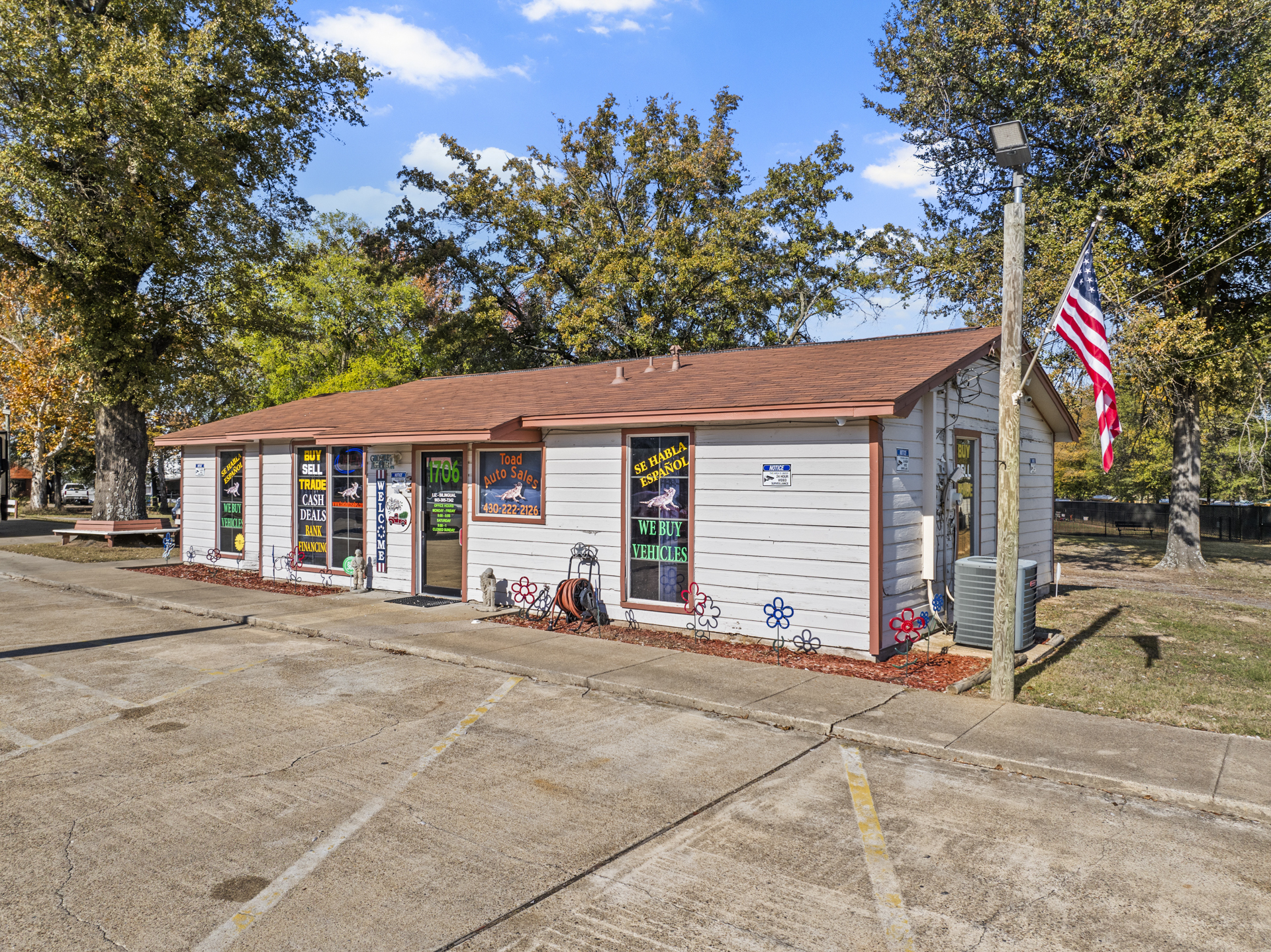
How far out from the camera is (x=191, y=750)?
6113 mm

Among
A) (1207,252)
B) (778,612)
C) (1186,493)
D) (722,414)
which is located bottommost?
(778,612)

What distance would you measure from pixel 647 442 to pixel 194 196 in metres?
17.2

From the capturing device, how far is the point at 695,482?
1031 cm

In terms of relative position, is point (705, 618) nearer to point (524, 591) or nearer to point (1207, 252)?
point (524, 591)

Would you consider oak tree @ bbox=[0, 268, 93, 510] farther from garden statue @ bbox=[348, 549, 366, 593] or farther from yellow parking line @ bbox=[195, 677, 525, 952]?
yellow parking line @ bbox=[195, 677, 525, 952]

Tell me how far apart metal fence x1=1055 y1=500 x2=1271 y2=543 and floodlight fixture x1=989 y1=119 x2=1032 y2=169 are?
90.4 ft

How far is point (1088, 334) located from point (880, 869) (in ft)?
18.6

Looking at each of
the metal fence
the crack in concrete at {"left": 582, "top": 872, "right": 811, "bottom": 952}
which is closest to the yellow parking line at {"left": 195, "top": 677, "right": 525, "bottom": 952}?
the crack in concrete at {"left": 582, "top": 872, "right": 811, "bottom": 952}

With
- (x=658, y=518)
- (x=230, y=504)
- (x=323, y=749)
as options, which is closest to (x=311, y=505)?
(x=230, y=504)

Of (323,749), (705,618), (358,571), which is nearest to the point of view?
(323,749)

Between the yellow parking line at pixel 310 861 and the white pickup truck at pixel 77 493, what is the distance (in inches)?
2279

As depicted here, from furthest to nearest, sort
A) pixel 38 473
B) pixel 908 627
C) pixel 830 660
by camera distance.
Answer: pixel 38 473, pixel 908 627, pixel 830 660

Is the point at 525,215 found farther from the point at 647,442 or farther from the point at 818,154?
the point at 647,442

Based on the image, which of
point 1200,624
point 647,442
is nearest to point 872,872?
point 647,442
